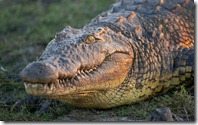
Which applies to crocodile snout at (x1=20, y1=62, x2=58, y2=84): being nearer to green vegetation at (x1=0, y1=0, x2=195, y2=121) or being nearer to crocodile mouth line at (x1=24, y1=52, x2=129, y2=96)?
crocodile mouth line at (x1=24, y1=52, x2=129, y2=96)

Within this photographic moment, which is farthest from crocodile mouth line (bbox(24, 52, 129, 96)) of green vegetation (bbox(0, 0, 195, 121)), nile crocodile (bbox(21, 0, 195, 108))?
green vegetation (bbox(0, 0, 195, 121))

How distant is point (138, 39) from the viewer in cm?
443

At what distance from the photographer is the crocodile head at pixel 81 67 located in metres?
3.54

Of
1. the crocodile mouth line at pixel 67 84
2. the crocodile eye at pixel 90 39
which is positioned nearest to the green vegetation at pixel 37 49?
the crocodile mouth line at pixel 67 84

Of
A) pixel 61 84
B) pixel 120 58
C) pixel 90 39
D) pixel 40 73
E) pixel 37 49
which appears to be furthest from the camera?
pixel 37 49

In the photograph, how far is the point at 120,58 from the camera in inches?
162

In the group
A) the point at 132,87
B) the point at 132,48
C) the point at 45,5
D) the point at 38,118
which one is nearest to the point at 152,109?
the point at 132,87

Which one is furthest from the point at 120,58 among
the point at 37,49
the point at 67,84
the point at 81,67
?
the point at 37,49

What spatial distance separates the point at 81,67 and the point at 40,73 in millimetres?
391

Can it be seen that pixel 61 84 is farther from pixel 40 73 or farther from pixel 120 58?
pixel 120 58

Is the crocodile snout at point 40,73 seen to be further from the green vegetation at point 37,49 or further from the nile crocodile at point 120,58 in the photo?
the green vegetation at point 37,49

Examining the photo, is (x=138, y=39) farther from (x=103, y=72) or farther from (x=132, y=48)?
(x=103, y=72)

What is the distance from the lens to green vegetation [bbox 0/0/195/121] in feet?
13.6

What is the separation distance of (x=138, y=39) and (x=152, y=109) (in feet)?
2.12
